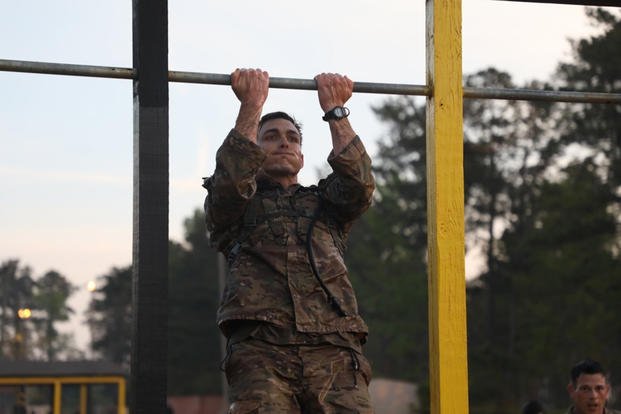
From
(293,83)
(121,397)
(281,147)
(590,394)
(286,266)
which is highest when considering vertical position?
(293,83)

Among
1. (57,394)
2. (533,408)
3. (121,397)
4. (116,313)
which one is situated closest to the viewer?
(533,408)

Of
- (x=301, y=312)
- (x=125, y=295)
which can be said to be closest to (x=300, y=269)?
(x=301, y=312)

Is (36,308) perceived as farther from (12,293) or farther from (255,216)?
(255,216)

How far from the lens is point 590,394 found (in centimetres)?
709

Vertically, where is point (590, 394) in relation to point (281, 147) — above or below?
below

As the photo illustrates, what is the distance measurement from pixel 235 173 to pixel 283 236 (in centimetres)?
30

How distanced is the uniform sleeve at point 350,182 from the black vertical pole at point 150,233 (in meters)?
0.66

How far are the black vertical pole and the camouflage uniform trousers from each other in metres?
0.28

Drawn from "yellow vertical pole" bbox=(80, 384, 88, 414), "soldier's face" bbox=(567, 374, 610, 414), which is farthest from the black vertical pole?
"yellow vertical pole" bbox=(80, 384, 88, 414)

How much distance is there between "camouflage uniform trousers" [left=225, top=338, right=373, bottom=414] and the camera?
4207 mm

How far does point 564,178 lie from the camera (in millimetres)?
40312

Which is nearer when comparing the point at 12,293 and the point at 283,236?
the point at 283,236

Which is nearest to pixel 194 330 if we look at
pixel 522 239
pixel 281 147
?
pixel 522 239

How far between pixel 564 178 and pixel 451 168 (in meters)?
36.5
